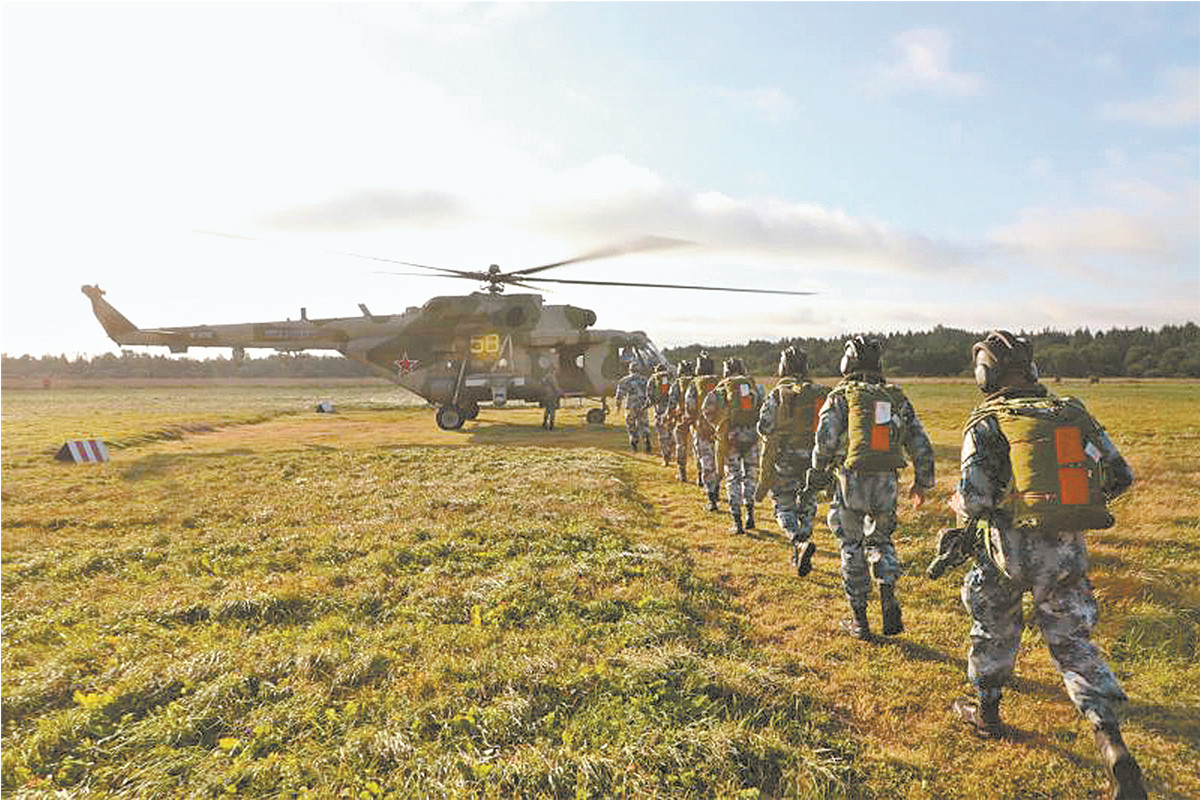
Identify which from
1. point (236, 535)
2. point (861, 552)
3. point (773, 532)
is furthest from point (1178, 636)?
point (236, 535)

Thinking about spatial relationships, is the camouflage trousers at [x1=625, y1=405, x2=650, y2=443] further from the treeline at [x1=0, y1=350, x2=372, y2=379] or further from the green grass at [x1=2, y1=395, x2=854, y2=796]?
the treeline at [x1=0, y1=350, x2=372, y2=379]

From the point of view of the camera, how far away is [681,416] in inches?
454

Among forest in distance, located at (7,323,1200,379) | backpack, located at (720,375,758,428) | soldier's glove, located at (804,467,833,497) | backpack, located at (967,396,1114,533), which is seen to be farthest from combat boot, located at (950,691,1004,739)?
forest in distance, located at (7,323,1200,379)

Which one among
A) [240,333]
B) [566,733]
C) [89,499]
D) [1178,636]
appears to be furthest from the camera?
[240,333]

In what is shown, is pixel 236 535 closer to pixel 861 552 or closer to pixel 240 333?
pixel 861 552

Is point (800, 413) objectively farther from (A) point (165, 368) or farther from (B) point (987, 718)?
(A) point (165, 368)

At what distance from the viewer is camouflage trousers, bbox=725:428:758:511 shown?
7.97 m

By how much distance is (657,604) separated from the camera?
5.14 m

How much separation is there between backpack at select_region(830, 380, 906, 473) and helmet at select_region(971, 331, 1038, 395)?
1203 millimetres

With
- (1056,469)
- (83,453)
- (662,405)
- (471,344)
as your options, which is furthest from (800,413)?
(83,453)

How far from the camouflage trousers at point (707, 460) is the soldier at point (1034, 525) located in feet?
18.3

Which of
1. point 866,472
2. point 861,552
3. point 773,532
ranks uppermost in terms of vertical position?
point 866,472

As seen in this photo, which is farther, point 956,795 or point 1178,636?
point 1178,636

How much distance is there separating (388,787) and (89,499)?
10.00 meters
